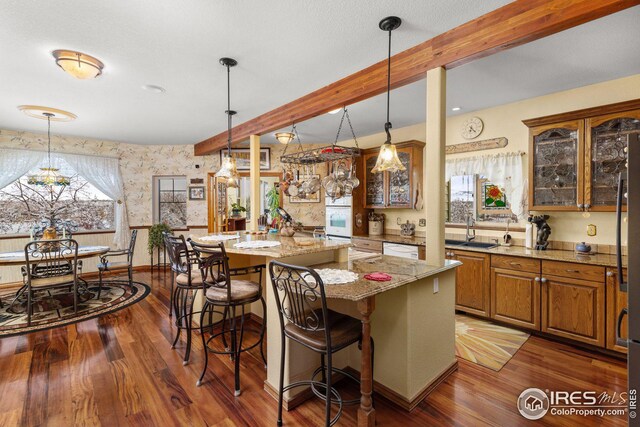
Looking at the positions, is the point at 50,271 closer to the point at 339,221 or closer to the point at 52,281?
the point at 52,281

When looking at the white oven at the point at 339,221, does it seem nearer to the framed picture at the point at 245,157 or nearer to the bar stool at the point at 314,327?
the framed picture at the point at 245,157

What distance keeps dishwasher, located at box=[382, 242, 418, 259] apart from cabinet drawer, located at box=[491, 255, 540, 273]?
95 centimetres

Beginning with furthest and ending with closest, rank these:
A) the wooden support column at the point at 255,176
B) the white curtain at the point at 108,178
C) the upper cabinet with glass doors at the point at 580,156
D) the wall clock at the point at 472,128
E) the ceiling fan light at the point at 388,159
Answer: the white curtain at the point at 108,178, the wooden support column at the point at 255,176, the wall clock at the point at 472,128, the upper cabinet with glass doors at the point at 580,156, the ceiling fan light at the point at 388,159

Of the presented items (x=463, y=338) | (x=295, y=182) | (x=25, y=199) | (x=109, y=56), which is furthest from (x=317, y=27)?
(x=25, y=199)

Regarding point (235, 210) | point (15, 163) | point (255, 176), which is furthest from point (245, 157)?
point (15, 163)

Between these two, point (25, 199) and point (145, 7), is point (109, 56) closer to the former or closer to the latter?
point (145, 7)

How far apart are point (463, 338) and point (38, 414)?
3.51 metres

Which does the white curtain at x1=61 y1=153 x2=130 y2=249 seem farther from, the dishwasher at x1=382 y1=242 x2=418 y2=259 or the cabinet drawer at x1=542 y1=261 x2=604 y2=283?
the cabinet drawer at x1=542 y1=261 x2=604 y2=283

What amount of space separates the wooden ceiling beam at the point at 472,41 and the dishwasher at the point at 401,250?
6.93 feet

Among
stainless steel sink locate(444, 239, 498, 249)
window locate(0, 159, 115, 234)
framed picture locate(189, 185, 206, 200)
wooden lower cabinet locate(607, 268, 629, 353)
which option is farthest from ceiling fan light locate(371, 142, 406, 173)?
window locate(0, 159, 115, 234)

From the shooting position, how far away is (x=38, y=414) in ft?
6.39

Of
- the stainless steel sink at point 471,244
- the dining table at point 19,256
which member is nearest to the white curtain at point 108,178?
the dining table at point 19,256

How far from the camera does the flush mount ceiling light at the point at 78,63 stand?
2445mm

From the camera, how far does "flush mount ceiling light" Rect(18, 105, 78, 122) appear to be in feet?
12.2
